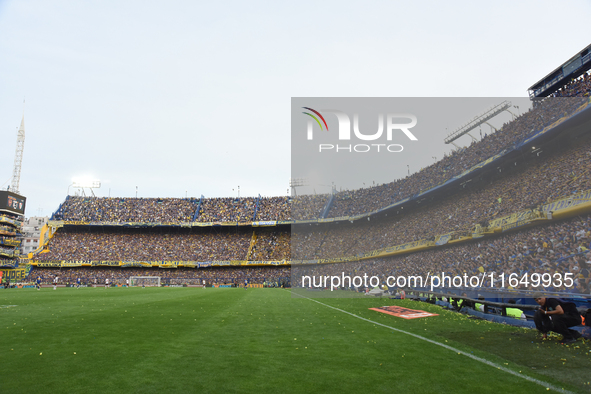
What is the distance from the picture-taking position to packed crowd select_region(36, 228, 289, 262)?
5741 cm

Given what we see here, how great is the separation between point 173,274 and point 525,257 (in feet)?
165

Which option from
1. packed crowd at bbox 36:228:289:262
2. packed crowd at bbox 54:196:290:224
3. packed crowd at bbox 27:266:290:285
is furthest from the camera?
packed crowd at bbox 54:196:290:224

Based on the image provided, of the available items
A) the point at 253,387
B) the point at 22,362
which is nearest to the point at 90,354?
the point at 22,362

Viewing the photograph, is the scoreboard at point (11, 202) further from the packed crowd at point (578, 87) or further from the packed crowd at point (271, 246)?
the packed crowd at point (578, 87)

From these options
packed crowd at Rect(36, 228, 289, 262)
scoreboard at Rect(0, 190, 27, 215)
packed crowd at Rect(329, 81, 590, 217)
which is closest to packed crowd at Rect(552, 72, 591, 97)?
packed crowd at Rect(329, 81, 590, 217)

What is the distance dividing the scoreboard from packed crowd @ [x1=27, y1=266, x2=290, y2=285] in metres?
13.5

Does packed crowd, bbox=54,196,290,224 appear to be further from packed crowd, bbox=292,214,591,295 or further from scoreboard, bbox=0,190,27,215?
packed crowd, bbox=292,214,591,295

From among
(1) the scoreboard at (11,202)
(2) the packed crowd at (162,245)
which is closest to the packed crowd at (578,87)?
(2) the packed crowd at (162,245)

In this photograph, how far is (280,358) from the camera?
6793mm

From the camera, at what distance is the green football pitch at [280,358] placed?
16.9ft

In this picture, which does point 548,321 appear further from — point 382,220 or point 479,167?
point 382,220

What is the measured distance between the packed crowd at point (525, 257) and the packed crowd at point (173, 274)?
26.4 meters

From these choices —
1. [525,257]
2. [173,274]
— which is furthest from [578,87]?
[173,274]

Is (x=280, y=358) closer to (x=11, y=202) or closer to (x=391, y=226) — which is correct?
(x=391, y=226)
